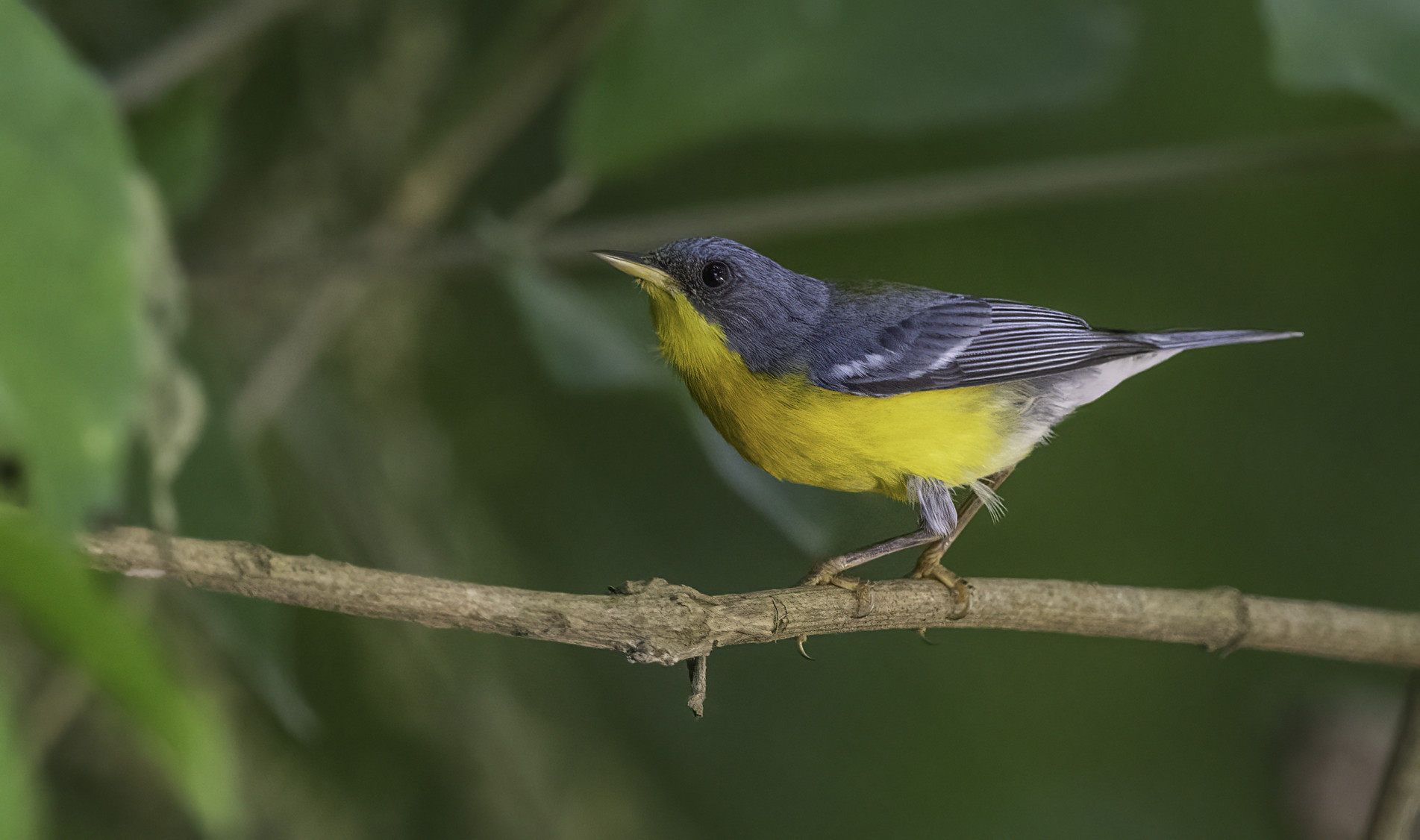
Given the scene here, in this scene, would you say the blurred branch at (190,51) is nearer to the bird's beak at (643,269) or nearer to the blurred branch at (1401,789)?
the bird's beak at (643,269)

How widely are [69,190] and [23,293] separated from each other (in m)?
0.03

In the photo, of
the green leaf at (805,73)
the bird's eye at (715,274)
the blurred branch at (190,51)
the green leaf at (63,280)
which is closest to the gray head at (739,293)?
the bird's eye at (715,274)

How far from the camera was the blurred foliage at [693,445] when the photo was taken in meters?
1.16

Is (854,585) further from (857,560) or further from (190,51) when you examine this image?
(190,51)

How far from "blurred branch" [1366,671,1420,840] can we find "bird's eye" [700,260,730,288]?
633 mm

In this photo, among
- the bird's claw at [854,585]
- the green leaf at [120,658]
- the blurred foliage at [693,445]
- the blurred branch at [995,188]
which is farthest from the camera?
the blurred foliage at [693,445]

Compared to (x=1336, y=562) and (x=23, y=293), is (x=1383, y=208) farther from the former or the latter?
(x=23, y=293)

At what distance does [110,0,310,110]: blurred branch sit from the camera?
3.44ft

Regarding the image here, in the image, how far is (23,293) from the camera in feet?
0.94

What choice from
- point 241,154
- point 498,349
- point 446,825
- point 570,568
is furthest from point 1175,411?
point 241,154

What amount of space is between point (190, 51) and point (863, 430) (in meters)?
0.79

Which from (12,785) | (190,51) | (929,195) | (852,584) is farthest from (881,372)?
(190,51)

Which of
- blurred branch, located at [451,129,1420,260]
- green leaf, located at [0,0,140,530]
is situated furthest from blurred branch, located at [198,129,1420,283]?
green leaf, located at [0,0,140,530]

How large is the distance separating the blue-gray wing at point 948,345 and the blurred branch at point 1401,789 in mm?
432
